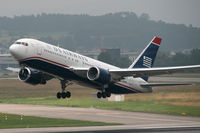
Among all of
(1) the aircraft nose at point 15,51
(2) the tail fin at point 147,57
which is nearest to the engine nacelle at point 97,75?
(1) the aircraft nose at point 15,51

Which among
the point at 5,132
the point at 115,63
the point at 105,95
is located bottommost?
the point at 5,132

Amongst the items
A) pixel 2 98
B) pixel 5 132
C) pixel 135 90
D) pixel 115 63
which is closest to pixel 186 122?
pixel 135 90

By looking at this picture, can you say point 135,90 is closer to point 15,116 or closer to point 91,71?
point 91,71

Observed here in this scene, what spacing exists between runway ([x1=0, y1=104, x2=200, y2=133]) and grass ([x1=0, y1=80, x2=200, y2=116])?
2.42 metres

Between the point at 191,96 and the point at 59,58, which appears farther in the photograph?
the point at 191,96

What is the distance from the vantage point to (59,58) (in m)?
52.2

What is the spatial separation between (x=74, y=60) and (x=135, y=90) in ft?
35.8

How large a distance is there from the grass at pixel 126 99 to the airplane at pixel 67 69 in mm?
18239

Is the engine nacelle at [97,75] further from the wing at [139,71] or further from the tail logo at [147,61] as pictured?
the tail logo at [147,61]

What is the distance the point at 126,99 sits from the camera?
3438 inches

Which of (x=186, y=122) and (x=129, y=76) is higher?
(x=129, y=76)

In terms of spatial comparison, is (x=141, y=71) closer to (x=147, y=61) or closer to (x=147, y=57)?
(x=147, y=61)

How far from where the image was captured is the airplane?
1989 inches

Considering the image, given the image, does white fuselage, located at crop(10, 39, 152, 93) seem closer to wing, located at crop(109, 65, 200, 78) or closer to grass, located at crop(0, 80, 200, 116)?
wing, located at crop(109, 65, 200, 78)
